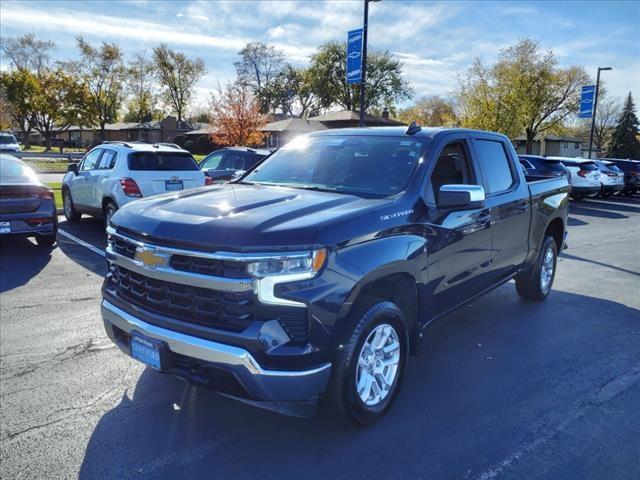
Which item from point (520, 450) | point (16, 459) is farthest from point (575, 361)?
point (16, 459)

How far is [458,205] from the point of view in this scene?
3.74 m

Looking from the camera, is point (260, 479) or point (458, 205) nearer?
point (260, 479)

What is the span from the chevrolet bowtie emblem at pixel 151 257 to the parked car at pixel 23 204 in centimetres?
587

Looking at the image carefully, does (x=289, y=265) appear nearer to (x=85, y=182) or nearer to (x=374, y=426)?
(x=374, y=426)

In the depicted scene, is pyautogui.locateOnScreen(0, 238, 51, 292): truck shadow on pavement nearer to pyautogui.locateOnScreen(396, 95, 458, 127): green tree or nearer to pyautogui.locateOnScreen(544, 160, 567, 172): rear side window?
pyautogui.locateOnScreen(544, 160, 567, 172): rear side window

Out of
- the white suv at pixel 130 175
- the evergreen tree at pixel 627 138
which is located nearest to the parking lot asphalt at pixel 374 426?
the white suv at pixel 130 175

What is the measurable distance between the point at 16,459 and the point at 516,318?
4869mm

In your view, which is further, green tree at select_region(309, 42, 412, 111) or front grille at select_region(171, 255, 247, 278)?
green tree at select_region(309, 42, 412, 111)

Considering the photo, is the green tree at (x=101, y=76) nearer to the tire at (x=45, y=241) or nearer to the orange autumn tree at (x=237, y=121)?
the orange autumn tree at (x=237, y=121)

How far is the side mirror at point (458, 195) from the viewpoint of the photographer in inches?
144

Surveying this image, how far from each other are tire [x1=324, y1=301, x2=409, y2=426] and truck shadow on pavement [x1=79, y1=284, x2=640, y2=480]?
160 millimetres

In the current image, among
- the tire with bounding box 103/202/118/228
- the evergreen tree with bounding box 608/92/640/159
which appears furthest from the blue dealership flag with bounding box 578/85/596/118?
the evergreen tree with bounding box 608/92/640/159

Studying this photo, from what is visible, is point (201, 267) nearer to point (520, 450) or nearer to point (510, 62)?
point (520, 450)

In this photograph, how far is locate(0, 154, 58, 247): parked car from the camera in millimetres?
7891
